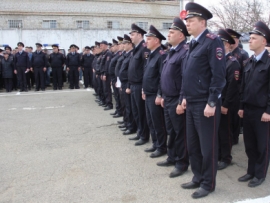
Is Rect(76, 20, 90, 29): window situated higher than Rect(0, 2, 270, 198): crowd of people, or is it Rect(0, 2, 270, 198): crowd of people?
Rect(76, 20, 90, 29): window

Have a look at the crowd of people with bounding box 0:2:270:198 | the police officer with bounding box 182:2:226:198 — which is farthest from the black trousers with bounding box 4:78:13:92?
the police officer with bounding box 182:2:226:198

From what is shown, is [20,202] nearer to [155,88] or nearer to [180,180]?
[180,180]

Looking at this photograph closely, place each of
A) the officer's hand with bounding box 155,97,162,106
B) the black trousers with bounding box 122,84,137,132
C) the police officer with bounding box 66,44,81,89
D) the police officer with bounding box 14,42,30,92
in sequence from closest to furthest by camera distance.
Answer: the officer's hand with bounding box 155,97,162,106, the black trousers with bounding box 122,84,137,132, the police officer with bounding box 14,42,30,92, the police officer with bounding box 66,44,81,89

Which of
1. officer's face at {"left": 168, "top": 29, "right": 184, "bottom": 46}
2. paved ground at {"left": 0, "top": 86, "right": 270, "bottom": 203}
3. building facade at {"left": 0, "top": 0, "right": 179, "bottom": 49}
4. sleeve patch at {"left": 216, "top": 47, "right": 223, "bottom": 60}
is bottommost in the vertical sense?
paved ground at {"left": 0, "top": 86, "right": 270, "bottom": 203}

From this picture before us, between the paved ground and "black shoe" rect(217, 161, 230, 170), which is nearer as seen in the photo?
the paved ground

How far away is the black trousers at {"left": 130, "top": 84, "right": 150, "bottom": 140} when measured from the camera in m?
5.36

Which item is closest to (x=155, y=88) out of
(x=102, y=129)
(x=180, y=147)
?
(x=180, y=147)

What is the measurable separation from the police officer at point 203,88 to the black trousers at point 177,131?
1.51 feet

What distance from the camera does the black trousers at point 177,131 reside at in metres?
3.91

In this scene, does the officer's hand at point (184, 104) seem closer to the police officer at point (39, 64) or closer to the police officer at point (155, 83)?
the police officer at point (155, 83)

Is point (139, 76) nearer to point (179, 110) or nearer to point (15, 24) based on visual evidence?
point (179, 110)

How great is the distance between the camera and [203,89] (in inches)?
126

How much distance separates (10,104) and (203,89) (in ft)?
27.2

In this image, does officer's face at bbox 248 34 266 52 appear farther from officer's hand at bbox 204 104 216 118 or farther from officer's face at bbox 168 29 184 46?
officer's hand at bbox 204 104 216 118
